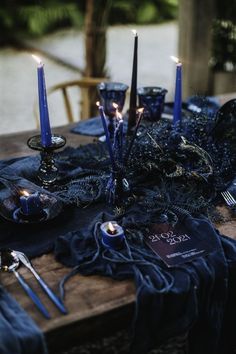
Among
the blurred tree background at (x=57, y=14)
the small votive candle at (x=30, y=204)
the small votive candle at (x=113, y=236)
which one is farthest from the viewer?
the blurred tree background at (x=57, y=14)

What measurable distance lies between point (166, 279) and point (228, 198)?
440 millimetres

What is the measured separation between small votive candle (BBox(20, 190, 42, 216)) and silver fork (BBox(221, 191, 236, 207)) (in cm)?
55

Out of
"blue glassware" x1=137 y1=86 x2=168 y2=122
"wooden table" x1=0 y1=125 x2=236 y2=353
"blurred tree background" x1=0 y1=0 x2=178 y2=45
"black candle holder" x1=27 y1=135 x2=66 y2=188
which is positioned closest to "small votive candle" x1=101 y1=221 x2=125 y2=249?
"wooden table" x1=0 y1=125 x2=236 y2=353

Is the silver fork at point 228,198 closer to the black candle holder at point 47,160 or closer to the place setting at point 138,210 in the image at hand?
the place setting at point 138,210

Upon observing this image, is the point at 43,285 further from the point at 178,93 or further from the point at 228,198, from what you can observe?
the point at 178,93

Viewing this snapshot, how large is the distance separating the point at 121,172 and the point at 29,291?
0.46 m

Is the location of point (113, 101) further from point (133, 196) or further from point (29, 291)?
point (29, 291)

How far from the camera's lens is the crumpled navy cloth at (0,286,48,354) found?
0.99m

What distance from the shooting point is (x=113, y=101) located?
5.89 ft

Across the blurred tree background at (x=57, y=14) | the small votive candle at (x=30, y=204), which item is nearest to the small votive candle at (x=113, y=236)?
the small votive candle at (x=30, y=204)

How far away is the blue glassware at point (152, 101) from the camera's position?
1.84 m

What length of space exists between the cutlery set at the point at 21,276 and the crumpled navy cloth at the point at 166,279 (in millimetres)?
44

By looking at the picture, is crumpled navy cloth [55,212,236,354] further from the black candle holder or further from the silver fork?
the black candle holder

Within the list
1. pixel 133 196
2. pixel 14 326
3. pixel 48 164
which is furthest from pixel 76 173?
pixel 14 326
